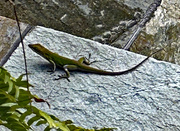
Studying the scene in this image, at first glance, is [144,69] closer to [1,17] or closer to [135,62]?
[135,62]

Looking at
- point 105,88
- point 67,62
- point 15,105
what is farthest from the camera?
point 67,62

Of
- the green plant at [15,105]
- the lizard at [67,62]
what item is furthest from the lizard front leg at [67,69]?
the green plant at [15,105]

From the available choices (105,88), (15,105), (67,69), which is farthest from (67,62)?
(15,105)

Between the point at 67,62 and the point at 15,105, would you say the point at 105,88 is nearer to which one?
the point at 67,62

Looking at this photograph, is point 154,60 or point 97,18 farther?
point 97,18

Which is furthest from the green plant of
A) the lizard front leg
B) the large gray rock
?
the lizard front leg

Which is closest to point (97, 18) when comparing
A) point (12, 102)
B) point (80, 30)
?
point (80, 30)

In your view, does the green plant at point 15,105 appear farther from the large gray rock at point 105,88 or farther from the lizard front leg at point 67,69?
the lizard front leg at point 67,69

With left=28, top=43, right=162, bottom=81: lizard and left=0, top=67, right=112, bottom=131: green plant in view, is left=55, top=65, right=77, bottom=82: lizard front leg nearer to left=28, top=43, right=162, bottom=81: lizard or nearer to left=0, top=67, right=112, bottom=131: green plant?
left=28, top=43, right=162, bottom=81: lizard
